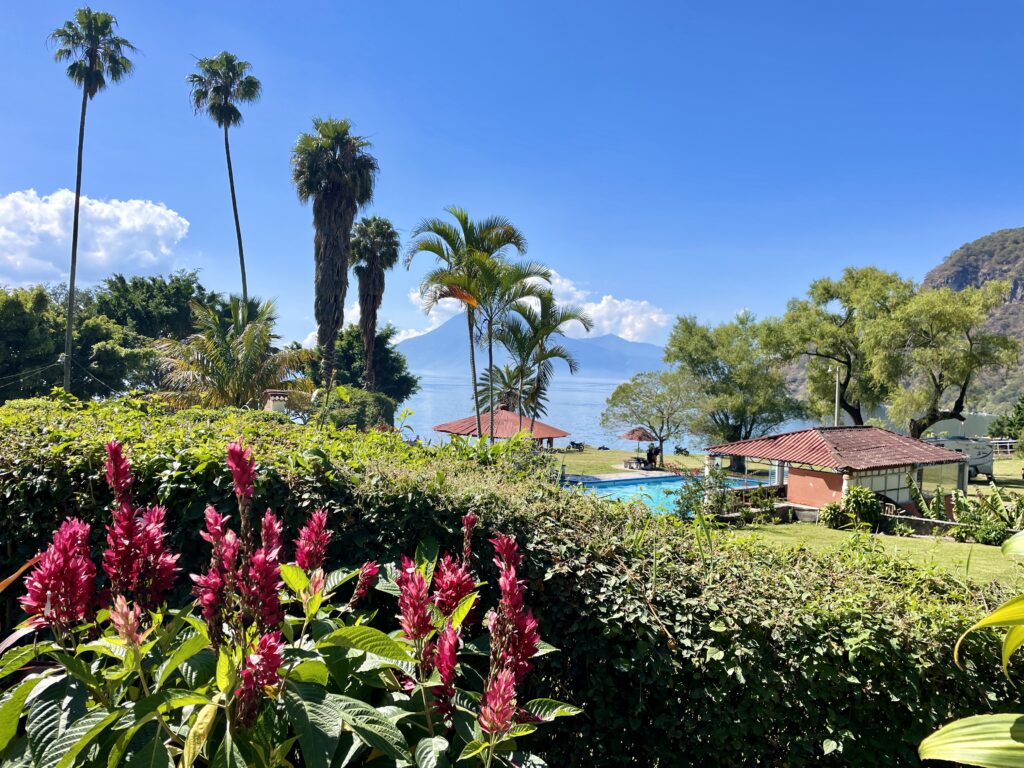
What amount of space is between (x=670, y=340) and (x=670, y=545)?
123 ft

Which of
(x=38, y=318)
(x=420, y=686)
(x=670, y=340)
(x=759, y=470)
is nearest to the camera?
(x=420, y=686)

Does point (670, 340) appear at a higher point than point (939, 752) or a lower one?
higher

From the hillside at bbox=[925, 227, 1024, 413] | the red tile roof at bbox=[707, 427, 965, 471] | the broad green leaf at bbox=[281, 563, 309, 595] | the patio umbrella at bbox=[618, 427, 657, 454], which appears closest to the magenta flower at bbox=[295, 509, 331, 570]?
the broad green leaf at bbox=[281, 563, 309, 595]

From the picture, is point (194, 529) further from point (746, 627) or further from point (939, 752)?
point (939, 752)

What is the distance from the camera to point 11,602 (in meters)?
2.54

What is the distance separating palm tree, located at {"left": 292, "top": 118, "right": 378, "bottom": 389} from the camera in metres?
26.0

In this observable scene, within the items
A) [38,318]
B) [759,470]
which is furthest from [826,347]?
[38,318]

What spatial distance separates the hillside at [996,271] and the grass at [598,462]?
9483cm

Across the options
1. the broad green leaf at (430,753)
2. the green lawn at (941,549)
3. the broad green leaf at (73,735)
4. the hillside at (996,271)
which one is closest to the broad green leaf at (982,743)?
the broad green leaf at (430,753)

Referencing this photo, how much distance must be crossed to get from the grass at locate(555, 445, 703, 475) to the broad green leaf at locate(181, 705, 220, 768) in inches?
881

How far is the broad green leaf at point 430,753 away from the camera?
1.37 meters

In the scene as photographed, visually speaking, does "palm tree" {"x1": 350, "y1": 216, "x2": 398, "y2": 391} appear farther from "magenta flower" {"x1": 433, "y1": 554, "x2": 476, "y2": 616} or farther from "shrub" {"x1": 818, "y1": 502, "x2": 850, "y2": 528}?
"magenta flower" {"x1": 433, "y1": 554, "x2": 476, "y2": 616}

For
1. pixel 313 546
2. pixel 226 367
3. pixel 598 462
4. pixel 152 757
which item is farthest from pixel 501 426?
pixel 152 757

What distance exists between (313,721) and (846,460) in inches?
698
